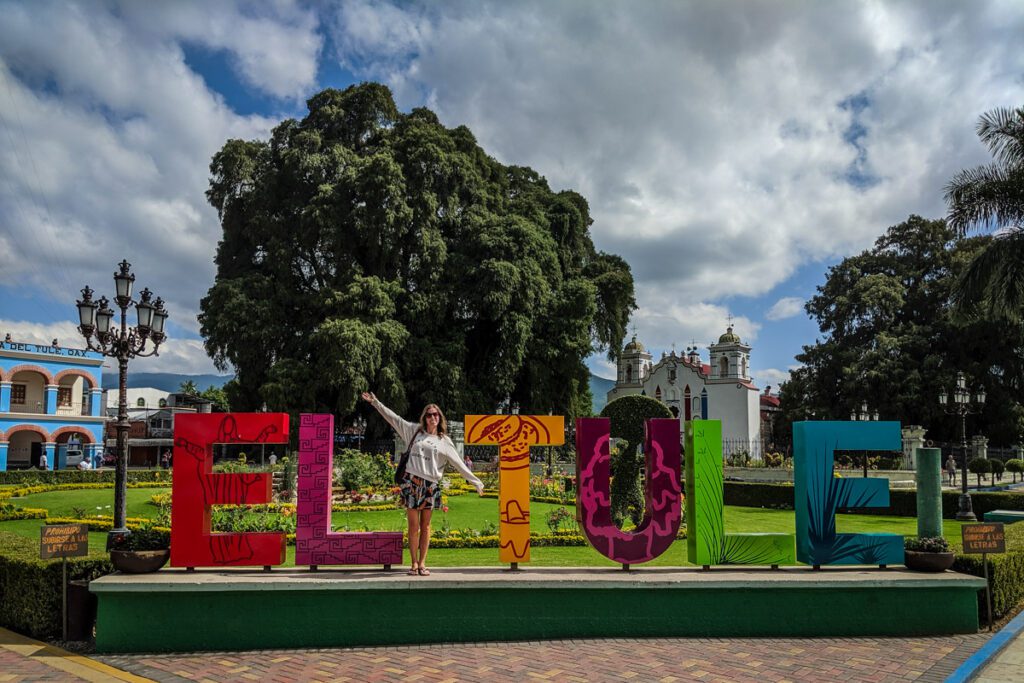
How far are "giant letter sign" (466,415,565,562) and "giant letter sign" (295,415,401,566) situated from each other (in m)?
1.13

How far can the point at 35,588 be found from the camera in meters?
7.11

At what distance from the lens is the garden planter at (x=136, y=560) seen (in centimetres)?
689

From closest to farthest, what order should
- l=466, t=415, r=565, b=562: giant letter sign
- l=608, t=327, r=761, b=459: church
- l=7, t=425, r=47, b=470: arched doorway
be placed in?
l=466, t=415, r=565, b=562: giant letter sign → l=7, t=425, r=47, b=470: arched doorway → l=608, t=327, r=761, b=459: church

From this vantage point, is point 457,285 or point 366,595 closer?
point 366,595

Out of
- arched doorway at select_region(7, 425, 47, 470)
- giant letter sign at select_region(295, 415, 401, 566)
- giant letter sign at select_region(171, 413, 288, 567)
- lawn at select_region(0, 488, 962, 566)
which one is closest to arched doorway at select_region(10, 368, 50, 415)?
arched doorway at select_region(7, 425, 47, 470)

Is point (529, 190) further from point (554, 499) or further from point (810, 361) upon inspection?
point (554, 499)

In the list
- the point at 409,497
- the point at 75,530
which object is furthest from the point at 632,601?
the point at 75,530

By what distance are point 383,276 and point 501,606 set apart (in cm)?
2632

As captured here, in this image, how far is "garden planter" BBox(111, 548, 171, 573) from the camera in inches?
271

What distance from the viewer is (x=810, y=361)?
145 ft

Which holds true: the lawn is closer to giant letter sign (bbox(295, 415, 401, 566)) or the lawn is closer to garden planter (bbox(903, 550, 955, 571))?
giant letter sign (bbox(295, 415, 401, 566))

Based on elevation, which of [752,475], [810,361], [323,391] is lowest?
[752,475]

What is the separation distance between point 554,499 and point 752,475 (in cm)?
1586

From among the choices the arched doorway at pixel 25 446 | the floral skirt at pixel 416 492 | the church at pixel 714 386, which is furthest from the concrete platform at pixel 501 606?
the church at pixel 714 386
